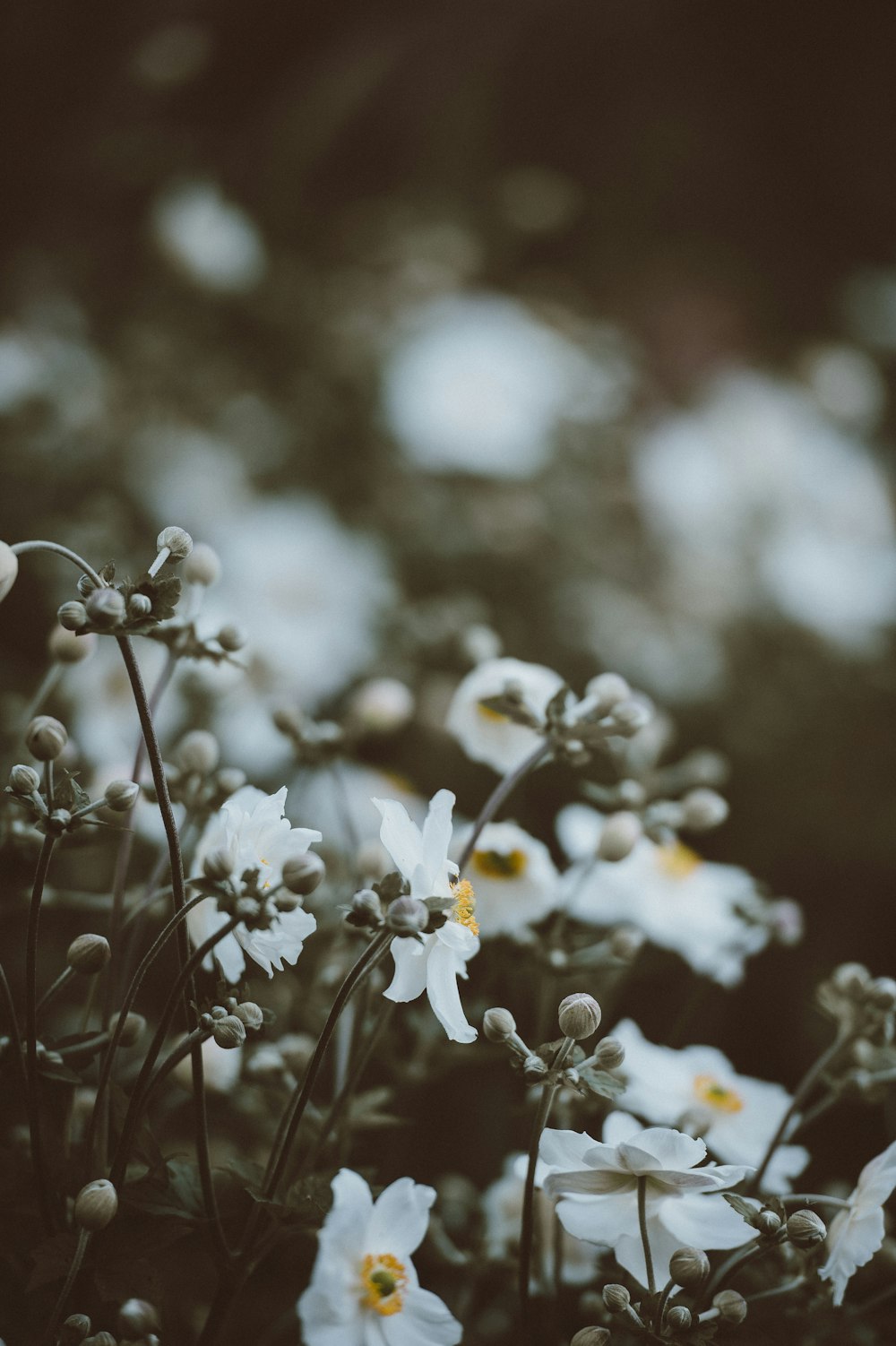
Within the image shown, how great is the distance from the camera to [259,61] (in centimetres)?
139

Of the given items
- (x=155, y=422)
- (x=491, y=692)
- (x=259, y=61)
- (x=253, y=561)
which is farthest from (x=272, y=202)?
(x=491, y=692)

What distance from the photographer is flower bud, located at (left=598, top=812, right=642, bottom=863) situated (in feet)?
1.50

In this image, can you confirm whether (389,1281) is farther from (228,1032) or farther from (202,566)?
(202,566)

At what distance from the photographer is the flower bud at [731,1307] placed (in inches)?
13.6

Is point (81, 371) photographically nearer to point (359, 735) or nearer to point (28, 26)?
point (28, 26)

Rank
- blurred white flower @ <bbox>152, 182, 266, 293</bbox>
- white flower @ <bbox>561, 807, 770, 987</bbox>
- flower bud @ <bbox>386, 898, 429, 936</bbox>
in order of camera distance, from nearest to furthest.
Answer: flower bud @ <bbox>386, 898, 429, 936</bbox>
white flower @ <bbox>561, 807, 770, 987</bbox>
blurred white flower @ <bbox>152, 182, 266, 293</bbox>

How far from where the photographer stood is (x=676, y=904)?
59 centimetres

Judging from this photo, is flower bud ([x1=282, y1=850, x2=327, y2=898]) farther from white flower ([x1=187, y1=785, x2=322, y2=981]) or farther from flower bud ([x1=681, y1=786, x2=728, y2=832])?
flower bud ([x1=681, y1=786, x2=728, y2=832])

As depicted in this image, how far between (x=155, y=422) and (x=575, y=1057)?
899 millimetres

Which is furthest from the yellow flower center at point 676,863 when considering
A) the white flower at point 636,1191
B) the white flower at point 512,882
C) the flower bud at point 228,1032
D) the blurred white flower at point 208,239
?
the blurred white flower at point 208,239

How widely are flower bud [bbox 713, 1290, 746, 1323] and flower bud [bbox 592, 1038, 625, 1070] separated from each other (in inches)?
3.4

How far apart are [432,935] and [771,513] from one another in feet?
3.63

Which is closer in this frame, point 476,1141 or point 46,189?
point 476,1141


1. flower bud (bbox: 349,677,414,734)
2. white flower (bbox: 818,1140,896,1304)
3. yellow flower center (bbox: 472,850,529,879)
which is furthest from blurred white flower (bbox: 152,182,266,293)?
white flower (bbox: 818,1140,896,1304)
